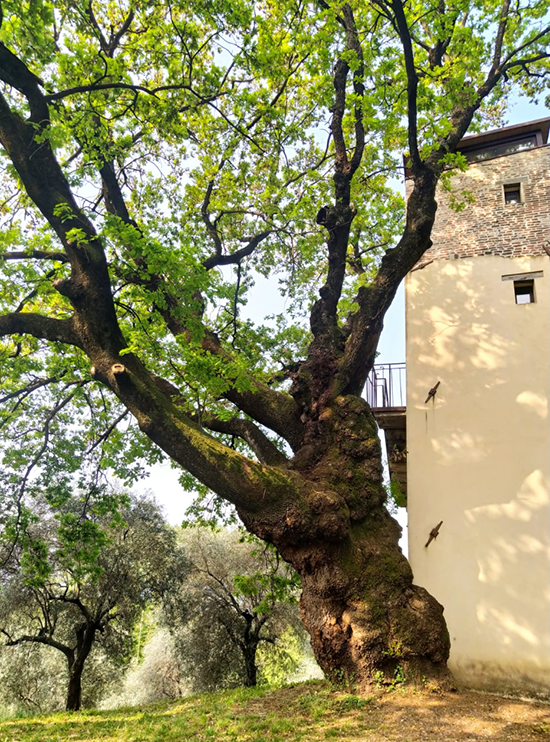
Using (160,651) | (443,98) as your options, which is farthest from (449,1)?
(160,651)

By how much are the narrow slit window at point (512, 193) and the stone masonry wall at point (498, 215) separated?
85mm

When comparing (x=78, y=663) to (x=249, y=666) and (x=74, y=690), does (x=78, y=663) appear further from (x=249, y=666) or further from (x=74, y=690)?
(x=249, y=666)

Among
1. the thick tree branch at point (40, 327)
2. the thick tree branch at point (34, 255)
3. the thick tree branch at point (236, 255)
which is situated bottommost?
the thick tree branch at point (40, 327)

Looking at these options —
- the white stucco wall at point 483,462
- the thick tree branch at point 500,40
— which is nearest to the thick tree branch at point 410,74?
the thick tree branch at point 500,40

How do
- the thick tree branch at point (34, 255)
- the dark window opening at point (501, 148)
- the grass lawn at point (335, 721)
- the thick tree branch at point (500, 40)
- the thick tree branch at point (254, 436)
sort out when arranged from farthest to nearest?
the dark window opening at point (501, 148) → the thick tree branch at point (500, 40) → the thick tree branch at point (254, 436) → the thick tree branch at point (34, 255) → the grass lawn at point (335, 721)

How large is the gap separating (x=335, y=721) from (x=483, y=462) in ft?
15.9

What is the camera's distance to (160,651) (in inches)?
618

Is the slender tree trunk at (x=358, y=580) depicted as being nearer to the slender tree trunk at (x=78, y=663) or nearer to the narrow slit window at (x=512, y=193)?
the narrow slit window at (x=512, y=193)

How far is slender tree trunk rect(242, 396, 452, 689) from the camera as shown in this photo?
5375 millimetres

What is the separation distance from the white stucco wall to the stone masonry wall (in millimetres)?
311

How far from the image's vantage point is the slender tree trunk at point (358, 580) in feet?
17.6

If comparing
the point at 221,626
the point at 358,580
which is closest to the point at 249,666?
the point at 221,626

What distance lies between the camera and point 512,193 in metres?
10.1

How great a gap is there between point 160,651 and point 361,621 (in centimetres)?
1294
